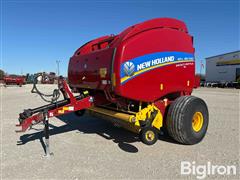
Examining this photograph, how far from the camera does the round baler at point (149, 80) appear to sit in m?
3.82

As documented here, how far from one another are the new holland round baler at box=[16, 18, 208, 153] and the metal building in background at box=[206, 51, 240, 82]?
132 feet

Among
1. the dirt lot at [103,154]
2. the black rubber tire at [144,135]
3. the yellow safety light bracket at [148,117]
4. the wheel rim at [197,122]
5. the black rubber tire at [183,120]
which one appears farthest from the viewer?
the wheel rim at [197,122]

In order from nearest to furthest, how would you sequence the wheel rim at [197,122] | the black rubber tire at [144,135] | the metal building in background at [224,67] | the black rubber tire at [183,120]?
the black rubber tire at [144,135]
the black rubber tire at [183,120]
the wheel rim at [197,122]
the metal building in background at [224,67]

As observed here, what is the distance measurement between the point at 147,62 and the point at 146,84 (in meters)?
0.39

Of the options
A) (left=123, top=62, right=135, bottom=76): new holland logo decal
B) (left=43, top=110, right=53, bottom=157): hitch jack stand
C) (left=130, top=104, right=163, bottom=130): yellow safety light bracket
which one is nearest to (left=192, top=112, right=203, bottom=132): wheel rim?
(left=130, top=104, right=163, bottom=130): yellow safety light bracket

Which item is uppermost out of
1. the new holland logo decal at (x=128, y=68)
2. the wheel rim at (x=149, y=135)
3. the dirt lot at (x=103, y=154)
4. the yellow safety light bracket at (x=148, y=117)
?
the new holland logo decal at (x=128, y=68)

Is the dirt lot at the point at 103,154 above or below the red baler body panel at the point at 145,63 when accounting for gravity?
below

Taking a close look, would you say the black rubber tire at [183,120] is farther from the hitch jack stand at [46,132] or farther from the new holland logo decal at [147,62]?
the hitch jack stand at [46,132]

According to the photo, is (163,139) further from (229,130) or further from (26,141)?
(26,141)

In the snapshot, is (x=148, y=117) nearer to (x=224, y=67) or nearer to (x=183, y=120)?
(x=183, y=120)

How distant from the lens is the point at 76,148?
4.19 m

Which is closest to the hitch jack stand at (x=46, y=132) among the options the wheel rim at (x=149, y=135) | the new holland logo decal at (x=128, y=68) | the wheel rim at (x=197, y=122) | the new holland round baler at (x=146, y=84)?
the new holland round baler at (x=146, y=84)

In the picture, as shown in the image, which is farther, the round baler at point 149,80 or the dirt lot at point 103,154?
the round baler at point 149,80

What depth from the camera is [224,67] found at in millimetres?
44156
